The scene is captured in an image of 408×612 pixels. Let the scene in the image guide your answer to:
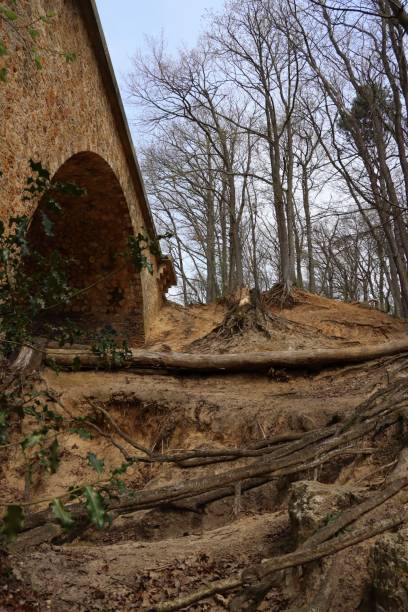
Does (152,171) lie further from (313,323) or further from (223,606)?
(223,606)

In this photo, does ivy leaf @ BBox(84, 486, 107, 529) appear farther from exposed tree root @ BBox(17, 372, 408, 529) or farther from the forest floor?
exposed tree root @ BBox(17, 372, 408, 529)

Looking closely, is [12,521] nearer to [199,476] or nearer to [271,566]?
[271,566]

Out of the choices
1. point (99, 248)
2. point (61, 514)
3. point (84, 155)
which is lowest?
point (61, 514)

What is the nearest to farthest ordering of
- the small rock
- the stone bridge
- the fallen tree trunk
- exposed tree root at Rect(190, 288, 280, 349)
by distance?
the small rock
the stone bridge
the fallen tree trunk
exposed tree root at Rect(190, 288, 280, 349)

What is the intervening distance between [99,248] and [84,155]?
11.1 ft

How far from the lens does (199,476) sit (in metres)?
4.96

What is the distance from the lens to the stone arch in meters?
9.32

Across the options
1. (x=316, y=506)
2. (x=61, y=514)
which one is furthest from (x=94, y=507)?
(x=316, y=506)

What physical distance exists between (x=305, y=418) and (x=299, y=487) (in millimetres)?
2180

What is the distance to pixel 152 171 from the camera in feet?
68.6

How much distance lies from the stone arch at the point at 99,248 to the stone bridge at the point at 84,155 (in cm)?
2

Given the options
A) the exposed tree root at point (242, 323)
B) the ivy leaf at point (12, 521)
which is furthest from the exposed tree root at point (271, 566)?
the exposed tree root at point (242, 323)

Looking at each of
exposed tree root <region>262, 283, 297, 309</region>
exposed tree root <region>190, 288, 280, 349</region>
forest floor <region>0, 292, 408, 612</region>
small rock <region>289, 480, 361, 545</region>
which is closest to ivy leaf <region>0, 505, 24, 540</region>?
forest floor <region>0, 292, 408, 612</region>

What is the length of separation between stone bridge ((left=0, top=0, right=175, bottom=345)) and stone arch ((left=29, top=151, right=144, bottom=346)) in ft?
0.06
